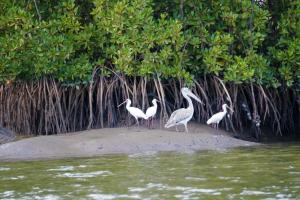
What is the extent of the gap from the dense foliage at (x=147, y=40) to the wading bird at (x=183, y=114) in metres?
0.40

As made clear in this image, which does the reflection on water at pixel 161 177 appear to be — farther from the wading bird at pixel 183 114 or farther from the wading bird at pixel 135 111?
the wading bird at pixel 135 111

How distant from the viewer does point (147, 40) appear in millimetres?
16297

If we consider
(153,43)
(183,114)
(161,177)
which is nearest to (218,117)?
(183,114)

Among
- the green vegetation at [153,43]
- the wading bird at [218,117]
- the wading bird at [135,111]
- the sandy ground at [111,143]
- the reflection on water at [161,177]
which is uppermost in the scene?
the green vegetation at [153,43]

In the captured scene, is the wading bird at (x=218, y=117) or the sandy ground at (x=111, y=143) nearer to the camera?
the sandy ground at (x=111, y=143)

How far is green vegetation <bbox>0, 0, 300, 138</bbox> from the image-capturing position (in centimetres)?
1630

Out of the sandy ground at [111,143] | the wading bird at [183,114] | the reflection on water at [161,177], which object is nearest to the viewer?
the reflection on water at [161,177]

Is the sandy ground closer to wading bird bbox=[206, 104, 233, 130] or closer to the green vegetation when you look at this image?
wading bird bbox=[206, 104, 233, 130]

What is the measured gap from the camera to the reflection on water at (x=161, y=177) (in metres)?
9.77

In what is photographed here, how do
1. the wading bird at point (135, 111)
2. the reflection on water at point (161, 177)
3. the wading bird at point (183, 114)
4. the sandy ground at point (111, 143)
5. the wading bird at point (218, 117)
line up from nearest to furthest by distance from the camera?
the reflection on water at point (161, 177), the sandy ground at point (111, 143), the wading bird at point (183, 114), the wading bird at point (135, 111), the wading bird at point (218, 117)

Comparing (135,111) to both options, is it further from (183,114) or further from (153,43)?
(153,43)

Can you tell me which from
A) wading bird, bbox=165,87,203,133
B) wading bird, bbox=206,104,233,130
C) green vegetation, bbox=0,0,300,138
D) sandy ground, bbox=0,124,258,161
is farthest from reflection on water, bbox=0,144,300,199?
green vegetation, bbox=0,0,300,138

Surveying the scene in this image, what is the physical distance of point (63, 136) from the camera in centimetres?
1575

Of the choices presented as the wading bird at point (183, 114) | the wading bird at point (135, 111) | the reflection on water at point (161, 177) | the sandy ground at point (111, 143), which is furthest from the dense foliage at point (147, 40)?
the reflection on water at point (161, 177)
